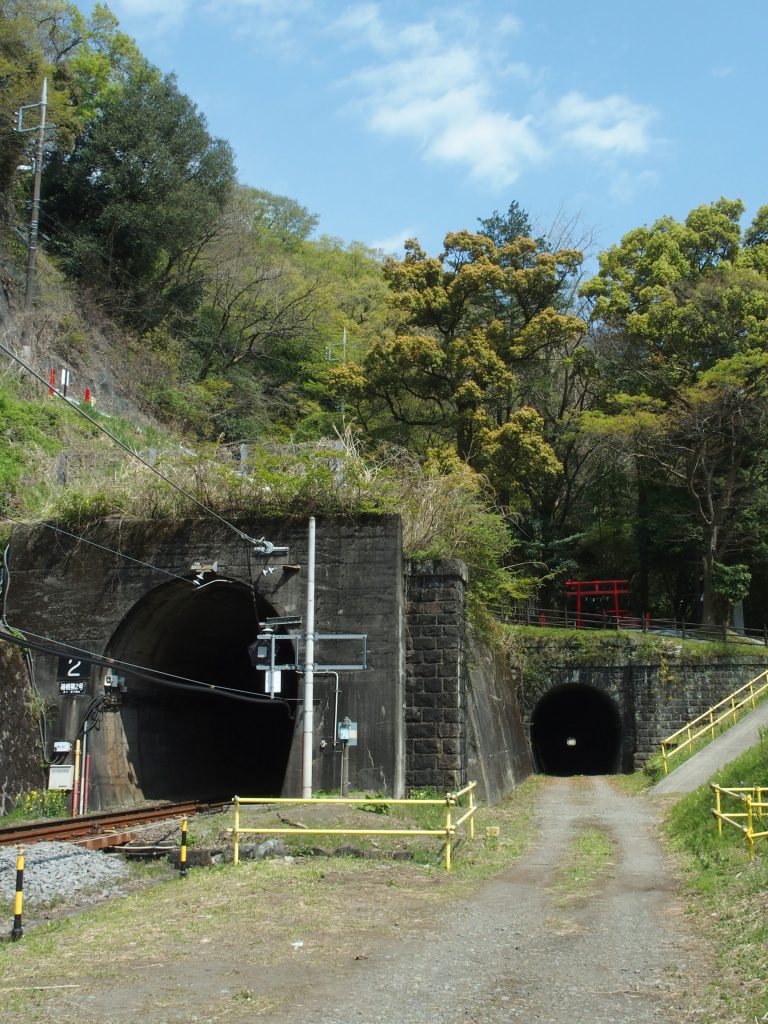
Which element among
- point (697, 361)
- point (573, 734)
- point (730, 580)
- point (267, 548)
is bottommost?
point (573, 734)

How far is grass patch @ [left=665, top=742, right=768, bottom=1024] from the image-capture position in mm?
6750

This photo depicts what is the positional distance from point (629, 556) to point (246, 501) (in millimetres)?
27626

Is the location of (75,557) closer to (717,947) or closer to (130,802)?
(130,802)

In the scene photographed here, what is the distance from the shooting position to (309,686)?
16.2 m

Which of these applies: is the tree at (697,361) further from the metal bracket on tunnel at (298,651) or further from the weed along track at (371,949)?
the weed along track at (371,949)

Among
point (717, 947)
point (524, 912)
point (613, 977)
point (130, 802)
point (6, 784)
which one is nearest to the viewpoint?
point (613, 977)

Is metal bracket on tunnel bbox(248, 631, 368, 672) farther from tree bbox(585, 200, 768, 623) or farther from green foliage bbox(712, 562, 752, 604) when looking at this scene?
green foliage bbox(712, 562, 752, 604)

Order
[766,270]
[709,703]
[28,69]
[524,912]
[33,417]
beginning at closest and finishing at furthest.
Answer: [524,912] < [33,417] < [709,703] < [28,69] < [766,270]

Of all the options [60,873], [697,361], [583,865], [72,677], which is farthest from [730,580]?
[60,873]

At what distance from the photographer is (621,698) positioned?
31.5 m

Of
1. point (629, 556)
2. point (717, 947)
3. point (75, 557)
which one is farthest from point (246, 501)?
point (629, 556)

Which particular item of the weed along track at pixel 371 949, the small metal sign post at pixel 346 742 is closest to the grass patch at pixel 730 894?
the weed along track at pixel 371 949

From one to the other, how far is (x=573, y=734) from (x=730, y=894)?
31638mm

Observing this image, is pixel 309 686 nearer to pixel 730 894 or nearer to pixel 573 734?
pixel 730 894
